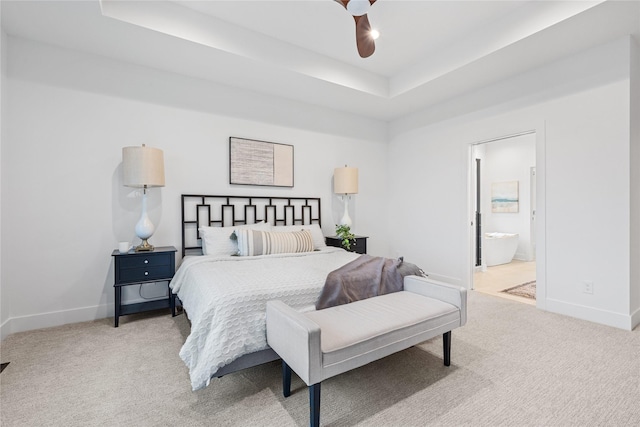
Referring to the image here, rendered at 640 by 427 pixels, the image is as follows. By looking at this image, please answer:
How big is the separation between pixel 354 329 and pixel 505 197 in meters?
6.55

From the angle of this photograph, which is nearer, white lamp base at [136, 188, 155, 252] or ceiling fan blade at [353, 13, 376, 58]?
ceiling fan blade at [353, 13, 376, 58]

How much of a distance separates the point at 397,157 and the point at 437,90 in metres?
1.37

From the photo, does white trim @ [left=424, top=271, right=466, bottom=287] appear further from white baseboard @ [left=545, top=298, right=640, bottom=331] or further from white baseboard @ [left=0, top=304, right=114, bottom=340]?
white baseboard @ [left=0, top=304, right=114, bottom=340]

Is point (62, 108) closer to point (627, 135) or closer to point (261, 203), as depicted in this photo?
point (261, 203)

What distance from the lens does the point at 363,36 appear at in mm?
2275

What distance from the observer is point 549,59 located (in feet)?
10.2

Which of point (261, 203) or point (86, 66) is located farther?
point (261, 203)

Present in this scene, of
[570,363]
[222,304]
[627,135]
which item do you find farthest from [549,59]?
[222,304]

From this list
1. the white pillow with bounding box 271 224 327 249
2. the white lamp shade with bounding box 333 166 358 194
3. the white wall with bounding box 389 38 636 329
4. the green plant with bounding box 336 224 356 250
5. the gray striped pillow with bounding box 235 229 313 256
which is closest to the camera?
the white wall with bounding box 389 38 636 329

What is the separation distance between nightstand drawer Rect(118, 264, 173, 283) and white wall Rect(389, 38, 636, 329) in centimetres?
367

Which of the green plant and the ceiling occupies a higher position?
the ceiling

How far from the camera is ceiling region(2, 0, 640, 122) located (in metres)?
2.48

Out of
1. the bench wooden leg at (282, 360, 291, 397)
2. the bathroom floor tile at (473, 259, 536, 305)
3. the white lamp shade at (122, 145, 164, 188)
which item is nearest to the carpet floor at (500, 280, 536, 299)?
the bathroom floor tile at (473, 259, 536, 305)

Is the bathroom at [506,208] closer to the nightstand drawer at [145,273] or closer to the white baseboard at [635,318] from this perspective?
the white baseboard at [635,318]
